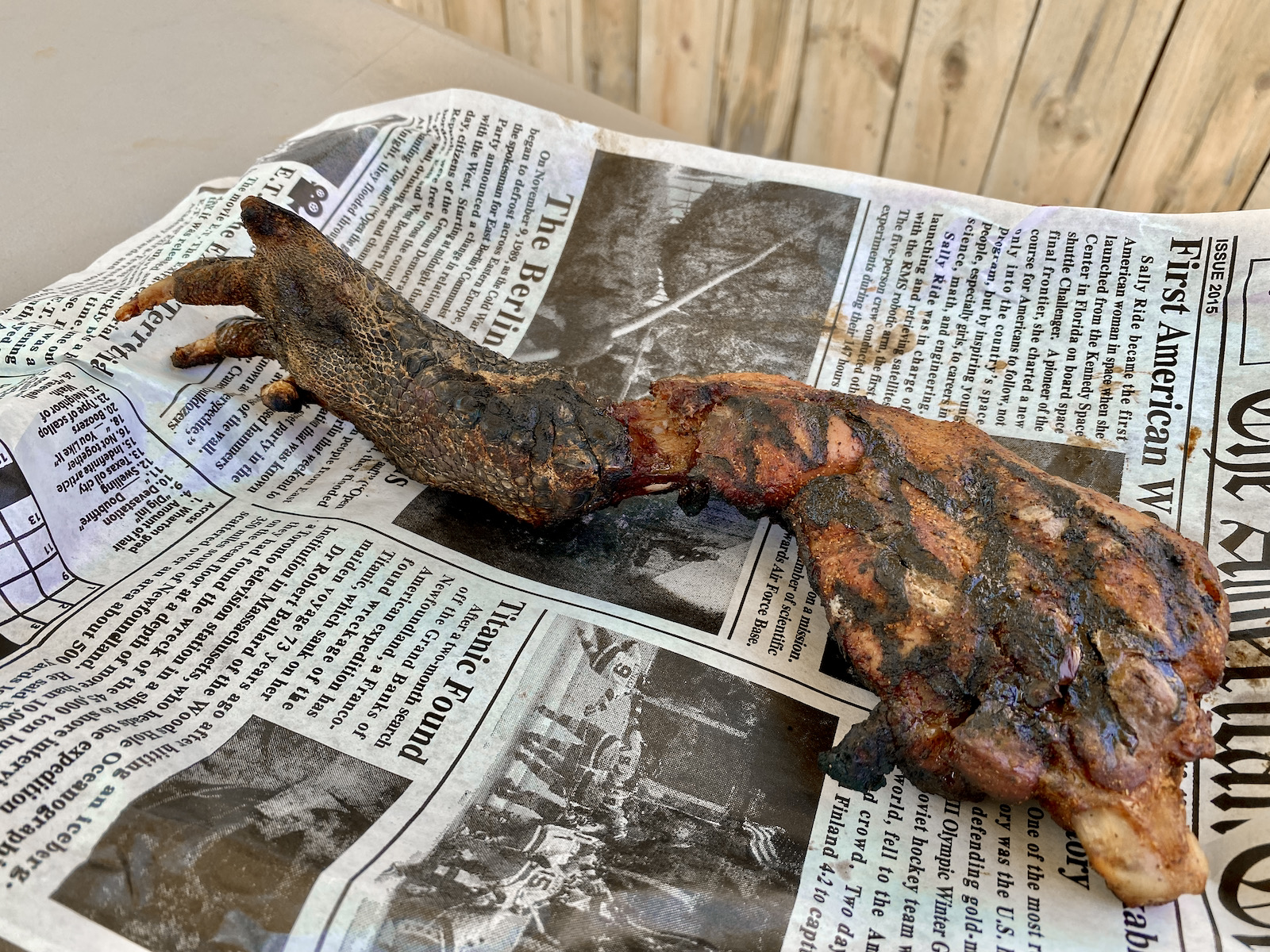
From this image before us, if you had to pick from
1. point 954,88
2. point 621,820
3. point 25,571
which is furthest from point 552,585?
point 954,88

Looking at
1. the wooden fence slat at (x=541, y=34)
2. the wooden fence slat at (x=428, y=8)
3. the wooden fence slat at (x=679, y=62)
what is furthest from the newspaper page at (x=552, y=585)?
the wooden fence slat at (x=428, y=8)

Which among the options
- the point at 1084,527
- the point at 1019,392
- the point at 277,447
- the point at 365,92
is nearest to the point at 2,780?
the point at 277,447

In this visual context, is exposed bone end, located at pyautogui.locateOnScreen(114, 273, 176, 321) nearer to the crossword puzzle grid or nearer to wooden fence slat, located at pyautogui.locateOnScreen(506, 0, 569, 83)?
the crossword puzzle grid

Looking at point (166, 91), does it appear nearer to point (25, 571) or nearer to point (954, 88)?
point (25, 571)

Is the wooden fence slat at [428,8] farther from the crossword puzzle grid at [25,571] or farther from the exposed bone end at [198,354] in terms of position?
the crossword puzzle grid at [25,571]

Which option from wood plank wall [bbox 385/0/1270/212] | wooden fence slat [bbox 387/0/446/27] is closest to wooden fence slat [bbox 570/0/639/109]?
wood plank wall [bbox 385/0/1270/212]
